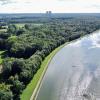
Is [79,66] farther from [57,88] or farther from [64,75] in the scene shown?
[57,88]

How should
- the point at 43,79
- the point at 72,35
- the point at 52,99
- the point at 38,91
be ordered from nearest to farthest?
the point at 52,99 → the point at 38,91 → the point at 43,79 → the point at 72,35

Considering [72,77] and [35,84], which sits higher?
[35,84]

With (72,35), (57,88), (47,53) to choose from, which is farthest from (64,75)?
(72,35)

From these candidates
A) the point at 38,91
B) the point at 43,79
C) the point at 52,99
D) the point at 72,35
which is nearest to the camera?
the point at 52,99

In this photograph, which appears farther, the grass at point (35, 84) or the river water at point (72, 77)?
the river water at point (72, 77)

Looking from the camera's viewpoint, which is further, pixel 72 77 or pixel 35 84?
pixel 72 77

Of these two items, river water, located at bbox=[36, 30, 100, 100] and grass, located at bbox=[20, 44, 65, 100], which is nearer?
grass, located at bbox=[20, 44, 65, 100]

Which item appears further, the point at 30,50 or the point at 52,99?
the point at 30,50
